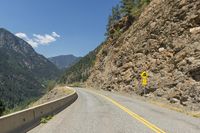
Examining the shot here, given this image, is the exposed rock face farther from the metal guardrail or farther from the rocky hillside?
the metal guardrail

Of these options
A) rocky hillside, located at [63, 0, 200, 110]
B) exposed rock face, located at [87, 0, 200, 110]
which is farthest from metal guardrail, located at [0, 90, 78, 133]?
exposed rock face, located at [87, 0, 200, 110]

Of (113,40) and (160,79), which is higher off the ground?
(113,40)

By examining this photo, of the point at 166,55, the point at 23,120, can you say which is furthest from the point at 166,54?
the point at 23,120

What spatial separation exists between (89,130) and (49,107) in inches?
232

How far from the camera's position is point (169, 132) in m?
10.2

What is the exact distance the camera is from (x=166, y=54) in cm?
3381

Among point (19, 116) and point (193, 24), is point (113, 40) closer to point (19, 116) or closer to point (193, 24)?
point (193, 24)

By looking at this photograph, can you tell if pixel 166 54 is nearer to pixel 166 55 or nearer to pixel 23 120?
pixel 166 55

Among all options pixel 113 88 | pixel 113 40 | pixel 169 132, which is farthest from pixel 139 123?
pixel 113 40

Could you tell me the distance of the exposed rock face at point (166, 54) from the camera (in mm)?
26016

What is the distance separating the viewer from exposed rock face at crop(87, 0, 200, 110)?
85.4 ft

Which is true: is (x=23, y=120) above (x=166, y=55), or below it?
below

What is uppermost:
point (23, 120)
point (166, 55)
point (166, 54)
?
point (166, 54)

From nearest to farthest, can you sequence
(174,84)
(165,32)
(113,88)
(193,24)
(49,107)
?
(49,107)
(174,84)
(193,24)
(165,32)
(113,88)
